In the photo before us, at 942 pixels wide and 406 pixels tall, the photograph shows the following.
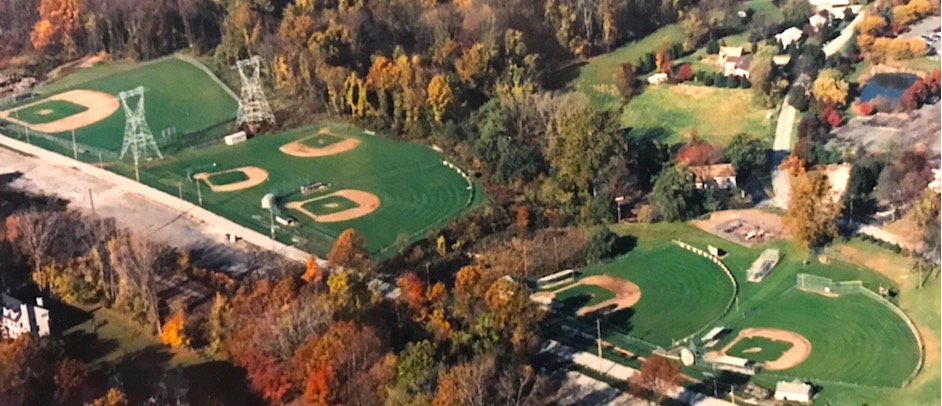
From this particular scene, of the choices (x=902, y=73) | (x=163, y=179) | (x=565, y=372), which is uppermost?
(x=902, y=73)

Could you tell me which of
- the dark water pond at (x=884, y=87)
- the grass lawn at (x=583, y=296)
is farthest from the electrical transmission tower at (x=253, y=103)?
the dark water pond at (x=884, y=87)

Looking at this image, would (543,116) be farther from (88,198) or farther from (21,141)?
(21,141)

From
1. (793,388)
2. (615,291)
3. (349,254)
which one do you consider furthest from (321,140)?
(793,388)

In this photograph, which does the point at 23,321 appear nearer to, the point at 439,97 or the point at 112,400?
the point at 112,400

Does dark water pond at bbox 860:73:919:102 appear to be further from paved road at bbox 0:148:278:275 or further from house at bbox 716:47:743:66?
paved road at bbox 0:148:278:275

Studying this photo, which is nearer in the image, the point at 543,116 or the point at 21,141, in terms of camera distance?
the point at 543,116

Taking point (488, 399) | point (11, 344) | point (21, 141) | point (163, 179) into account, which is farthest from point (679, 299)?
point (21, 141)
